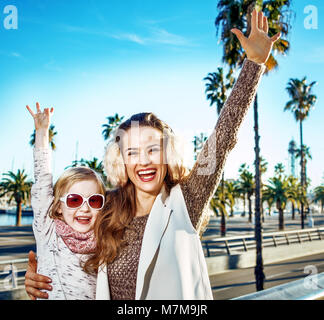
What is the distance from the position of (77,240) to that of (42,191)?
0.30 m

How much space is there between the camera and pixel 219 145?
1.36m

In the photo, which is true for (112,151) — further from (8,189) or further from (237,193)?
(237,193)

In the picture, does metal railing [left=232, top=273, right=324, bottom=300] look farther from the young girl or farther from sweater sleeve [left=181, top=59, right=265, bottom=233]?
the young girl

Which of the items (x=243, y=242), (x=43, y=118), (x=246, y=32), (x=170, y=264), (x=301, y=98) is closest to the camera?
(x=170, y=264)

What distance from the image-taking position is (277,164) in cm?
5791

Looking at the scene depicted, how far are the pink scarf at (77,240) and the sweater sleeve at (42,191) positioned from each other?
91 millimetres

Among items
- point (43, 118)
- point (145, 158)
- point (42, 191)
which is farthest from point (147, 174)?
point (43, 118)

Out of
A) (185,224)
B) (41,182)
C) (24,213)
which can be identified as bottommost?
(24,213)

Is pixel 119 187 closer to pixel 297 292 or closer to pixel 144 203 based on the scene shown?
pixel 144 203
